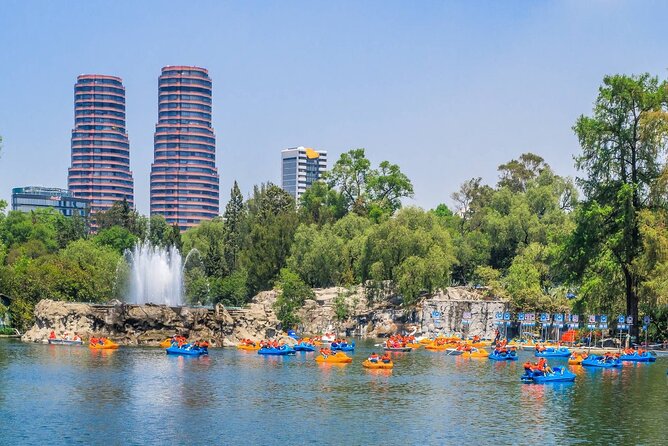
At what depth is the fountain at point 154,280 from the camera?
109 m

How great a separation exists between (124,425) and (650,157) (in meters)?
56.6

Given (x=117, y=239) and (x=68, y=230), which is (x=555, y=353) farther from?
(x=68, y=230)

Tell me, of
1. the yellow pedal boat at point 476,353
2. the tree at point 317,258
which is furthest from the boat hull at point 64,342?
the tree at point 317,258

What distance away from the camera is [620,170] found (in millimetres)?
87562

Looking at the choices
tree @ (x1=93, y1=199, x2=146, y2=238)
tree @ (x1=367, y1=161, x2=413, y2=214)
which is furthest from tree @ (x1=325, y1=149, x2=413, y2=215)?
tree @ (x1=93, y1=199, x2=146, y2=238)

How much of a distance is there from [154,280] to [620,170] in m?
52.1

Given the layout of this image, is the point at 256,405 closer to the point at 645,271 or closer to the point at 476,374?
the point at 476,374

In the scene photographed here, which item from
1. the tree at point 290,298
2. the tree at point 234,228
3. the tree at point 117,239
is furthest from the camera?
the tree at point 117,239

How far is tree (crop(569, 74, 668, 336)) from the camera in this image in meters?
85.3

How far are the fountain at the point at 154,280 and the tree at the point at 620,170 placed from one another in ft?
149

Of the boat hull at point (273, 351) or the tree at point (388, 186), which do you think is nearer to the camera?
the boat hull at point (273, 351)

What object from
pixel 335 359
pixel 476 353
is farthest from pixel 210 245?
pixel 335 359

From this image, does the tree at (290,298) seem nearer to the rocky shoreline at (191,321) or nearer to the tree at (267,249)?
the tree at (267,249)

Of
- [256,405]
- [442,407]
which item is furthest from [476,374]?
[256,405]
